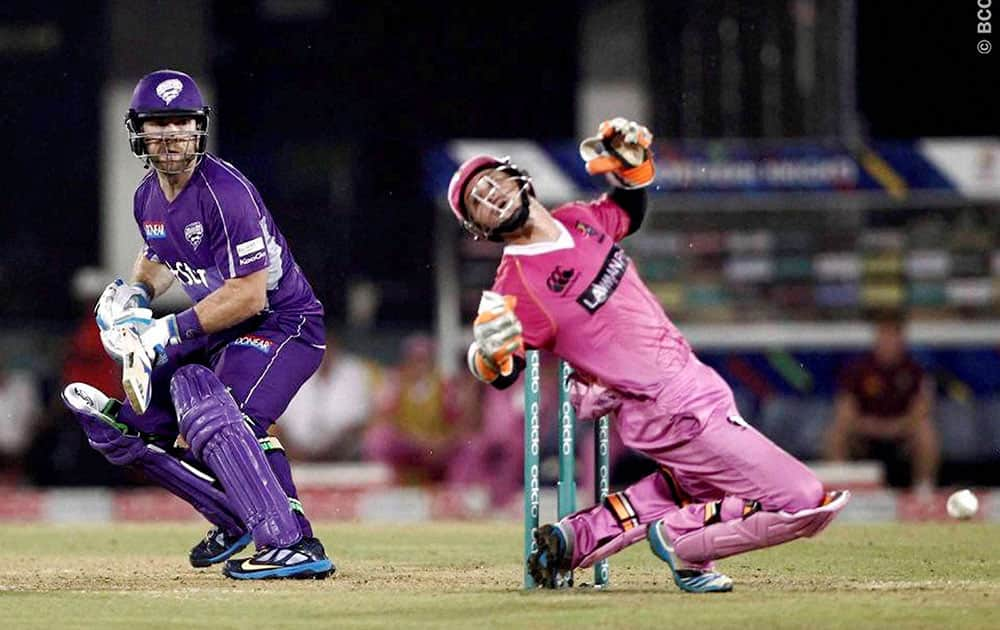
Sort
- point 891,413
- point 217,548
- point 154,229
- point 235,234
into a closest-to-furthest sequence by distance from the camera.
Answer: point 235,234 → point 154,229 → point 217,548 → point 891,413

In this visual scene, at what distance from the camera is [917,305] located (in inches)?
547

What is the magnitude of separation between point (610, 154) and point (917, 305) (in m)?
7.55

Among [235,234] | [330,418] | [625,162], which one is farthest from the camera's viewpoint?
[330,418]

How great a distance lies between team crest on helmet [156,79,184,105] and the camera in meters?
7.17

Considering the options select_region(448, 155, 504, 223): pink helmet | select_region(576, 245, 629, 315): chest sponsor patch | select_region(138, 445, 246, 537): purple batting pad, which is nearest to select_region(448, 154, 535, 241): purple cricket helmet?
select_region(448, 155, 504, 223): pink helmet

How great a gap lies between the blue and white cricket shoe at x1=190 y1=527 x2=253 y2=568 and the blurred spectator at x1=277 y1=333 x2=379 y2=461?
20.8 feet

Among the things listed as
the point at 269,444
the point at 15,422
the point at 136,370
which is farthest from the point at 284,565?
the point at 15,422

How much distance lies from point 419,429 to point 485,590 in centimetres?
695

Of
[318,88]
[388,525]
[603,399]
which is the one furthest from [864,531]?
[318,88]

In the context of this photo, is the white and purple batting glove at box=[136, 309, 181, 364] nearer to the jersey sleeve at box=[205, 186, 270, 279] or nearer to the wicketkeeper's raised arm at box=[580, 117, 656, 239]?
the jersey sleeve at box=[205, 186, 270, 279]

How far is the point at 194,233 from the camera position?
7.19 metres

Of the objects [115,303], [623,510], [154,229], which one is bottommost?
[623,510]

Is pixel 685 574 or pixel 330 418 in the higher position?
pixel 685 574

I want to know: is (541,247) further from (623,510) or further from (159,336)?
(159,336)
